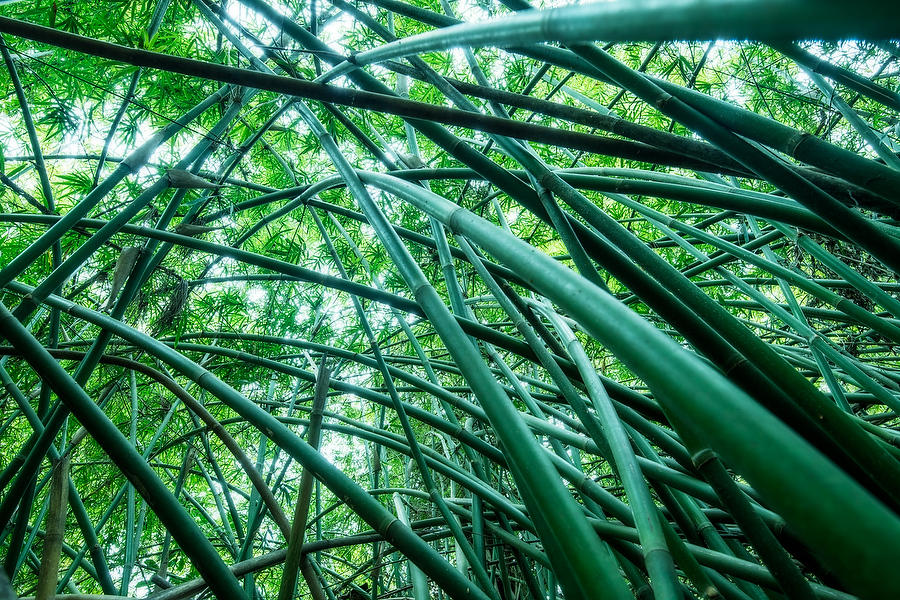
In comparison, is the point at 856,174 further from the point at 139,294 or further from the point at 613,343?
the point at 139,294

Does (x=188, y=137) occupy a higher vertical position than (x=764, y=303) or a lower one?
higher

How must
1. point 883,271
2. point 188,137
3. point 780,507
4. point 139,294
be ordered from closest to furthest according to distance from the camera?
point 780,507
point 139,294
point 883,271
point 188,137

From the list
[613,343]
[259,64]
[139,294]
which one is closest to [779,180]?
[613,343]

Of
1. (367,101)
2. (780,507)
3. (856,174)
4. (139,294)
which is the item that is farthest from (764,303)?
(139,294)

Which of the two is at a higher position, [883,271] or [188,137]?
[188,137]

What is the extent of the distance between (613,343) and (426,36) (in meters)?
0.39

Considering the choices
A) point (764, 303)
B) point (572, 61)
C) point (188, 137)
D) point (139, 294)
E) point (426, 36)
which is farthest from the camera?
point (188, 137)

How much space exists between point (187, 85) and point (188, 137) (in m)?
0.63

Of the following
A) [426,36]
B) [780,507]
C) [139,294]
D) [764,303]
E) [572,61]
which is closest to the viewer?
[780,507]

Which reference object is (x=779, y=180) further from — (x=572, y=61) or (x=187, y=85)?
(x=187, y=85)

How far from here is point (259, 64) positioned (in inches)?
42.3

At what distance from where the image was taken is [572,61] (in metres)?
0.93

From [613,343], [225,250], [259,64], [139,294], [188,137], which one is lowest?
[613,343]

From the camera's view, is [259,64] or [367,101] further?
[259,64]
